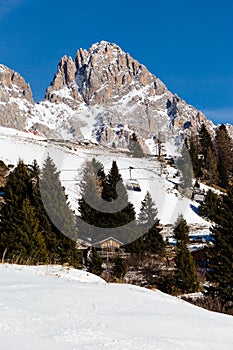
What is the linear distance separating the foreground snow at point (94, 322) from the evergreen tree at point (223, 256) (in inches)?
796

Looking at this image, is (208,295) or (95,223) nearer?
(208,295)

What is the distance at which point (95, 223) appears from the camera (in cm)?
4678

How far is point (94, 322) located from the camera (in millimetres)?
5199

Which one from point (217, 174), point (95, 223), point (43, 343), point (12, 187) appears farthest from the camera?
point (217, 174)

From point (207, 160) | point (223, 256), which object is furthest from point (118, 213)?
point (207, 160)

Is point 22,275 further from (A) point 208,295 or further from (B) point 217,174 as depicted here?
(B) point 217,174

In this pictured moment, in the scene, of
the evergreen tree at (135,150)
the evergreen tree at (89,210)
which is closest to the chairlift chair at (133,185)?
the evergreen tree at (89,210)

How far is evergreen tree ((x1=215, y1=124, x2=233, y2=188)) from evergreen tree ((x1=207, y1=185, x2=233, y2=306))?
55.0 metres

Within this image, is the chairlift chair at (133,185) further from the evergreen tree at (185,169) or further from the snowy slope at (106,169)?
the evergreen tree at (185,169)

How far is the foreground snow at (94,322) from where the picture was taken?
4.39 metres

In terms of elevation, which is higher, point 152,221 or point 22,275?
point 152,221

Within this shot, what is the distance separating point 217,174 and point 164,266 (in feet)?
161

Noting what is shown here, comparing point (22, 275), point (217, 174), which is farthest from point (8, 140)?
point (22, 275)

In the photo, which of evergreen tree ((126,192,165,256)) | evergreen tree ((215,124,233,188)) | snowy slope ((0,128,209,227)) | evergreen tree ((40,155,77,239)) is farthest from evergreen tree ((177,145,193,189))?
evergreen tree ((40,155,77,239))
